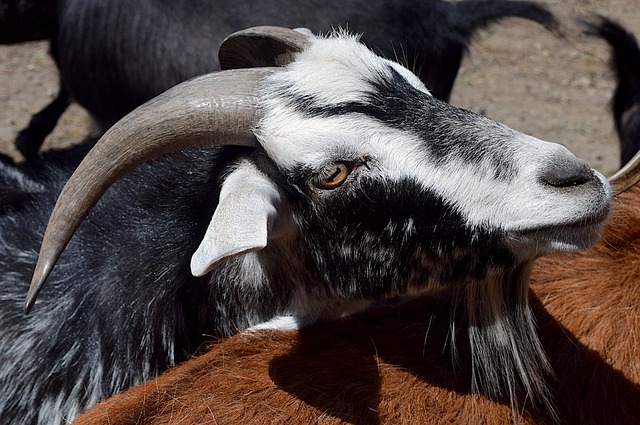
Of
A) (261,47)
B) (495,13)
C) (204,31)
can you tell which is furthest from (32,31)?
(261,47)

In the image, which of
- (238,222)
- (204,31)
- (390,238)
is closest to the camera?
(238,222)

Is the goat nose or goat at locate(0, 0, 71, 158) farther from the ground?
the goat nose

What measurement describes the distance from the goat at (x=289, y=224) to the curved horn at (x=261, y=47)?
4 centimetres

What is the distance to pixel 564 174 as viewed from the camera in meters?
2.35

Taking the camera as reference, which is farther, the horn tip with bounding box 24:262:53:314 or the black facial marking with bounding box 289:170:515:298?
the black facial marking with bounding box 289:170:515:298

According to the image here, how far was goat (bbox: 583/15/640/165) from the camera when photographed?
5039 mm

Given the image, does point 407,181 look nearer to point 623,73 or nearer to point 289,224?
point 289,224

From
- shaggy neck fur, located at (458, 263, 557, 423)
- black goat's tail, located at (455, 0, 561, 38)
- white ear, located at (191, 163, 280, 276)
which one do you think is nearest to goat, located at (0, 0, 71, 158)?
black goat's tail, located at (455, 0, 561, 38)

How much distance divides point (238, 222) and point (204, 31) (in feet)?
10.1

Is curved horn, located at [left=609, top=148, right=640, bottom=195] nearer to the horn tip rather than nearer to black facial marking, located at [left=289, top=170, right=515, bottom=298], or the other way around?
black facial marking, located at [left=289, top=170, right=515, bottom=298]

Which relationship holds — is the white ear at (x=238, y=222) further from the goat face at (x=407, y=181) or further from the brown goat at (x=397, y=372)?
the brown goat at (x=397, y=372)

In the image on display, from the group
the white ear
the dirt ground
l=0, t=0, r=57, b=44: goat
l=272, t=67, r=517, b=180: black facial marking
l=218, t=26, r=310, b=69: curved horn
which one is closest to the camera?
the white ear

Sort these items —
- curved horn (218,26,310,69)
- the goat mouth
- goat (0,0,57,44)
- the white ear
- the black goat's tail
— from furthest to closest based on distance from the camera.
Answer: goat (0,0,57,44), the black goat's tail, curved horn (218,26,310,69), the goat mouth, the white ear

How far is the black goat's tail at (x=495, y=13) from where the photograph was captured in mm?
5238
